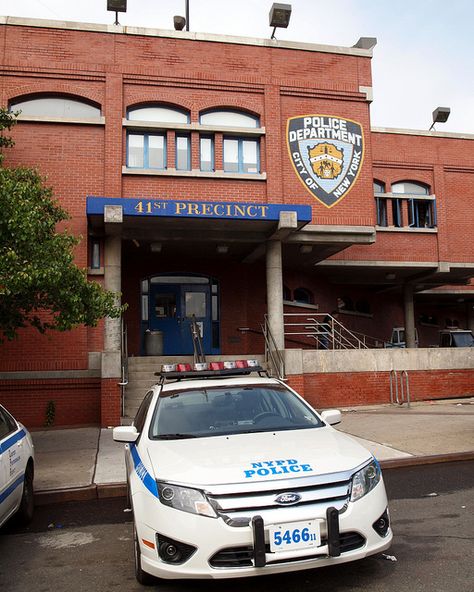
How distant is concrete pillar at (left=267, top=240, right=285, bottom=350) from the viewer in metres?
14.3

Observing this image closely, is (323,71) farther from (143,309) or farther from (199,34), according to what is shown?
(143,309)

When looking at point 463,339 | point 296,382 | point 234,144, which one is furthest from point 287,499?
point 463,339

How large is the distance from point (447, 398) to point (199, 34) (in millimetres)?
12381

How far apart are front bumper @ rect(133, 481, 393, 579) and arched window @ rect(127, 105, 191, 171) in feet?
39.3

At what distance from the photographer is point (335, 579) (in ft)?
12.6

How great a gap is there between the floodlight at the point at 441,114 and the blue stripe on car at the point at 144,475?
74.3 feet

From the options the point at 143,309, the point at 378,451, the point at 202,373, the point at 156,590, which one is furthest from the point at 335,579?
the point at 143,309

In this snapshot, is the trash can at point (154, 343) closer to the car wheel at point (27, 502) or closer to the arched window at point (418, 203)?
the car wheel at point (27, 502)

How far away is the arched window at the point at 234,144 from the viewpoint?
14.9 metres

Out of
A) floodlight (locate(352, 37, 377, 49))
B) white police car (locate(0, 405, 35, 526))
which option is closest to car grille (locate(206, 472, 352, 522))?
white police car (locate(0, 405, 35, 526))

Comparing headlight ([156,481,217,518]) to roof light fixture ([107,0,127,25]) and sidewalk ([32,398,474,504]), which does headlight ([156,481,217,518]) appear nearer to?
sidewalk ([32,398,474,504])

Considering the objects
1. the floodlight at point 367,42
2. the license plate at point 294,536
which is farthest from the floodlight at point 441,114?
the license plate at point 294,536

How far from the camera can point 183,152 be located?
1470cm

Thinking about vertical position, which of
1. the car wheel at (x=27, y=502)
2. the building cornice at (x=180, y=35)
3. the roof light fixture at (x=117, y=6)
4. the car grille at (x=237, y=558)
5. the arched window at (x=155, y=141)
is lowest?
the car wheel at (x=27, y=502)
